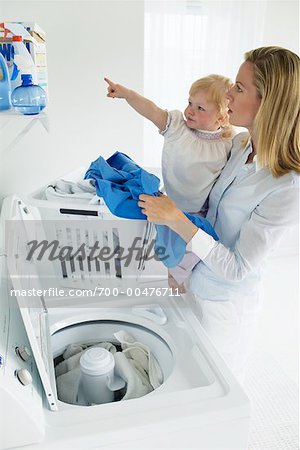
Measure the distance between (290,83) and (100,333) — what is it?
3.84 feet

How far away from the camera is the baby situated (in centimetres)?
165

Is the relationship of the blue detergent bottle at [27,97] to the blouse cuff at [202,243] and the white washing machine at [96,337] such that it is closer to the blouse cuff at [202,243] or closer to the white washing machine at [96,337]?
the white washing machine at [96,337]

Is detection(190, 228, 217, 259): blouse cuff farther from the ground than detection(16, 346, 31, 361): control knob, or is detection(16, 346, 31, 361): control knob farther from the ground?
detection(190, 228, 217, 259): blouse cuff

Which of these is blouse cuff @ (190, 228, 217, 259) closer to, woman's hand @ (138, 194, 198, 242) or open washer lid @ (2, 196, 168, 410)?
woman's hand @ (138, 194, 198, 242)

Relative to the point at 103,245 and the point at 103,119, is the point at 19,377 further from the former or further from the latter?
the point at 103,119

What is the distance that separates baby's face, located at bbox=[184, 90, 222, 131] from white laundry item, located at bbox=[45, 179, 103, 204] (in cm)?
49

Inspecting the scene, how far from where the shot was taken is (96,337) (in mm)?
1705

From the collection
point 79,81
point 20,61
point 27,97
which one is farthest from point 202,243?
point 79,81

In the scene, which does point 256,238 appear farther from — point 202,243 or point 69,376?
point 69,376

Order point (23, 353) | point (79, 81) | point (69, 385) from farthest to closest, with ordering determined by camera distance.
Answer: point (79, 81) → point (69, 385) → point (23, 353)

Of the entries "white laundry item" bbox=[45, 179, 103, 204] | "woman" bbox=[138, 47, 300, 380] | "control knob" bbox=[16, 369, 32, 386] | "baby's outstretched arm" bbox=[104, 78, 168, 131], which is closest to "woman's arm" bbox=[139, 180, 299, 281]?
"woman" bbox=[138, 47, 300, 380]

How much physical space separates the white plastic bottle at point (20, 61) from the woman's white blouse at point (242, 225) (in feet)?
2.55

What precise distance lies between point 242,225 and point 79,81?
4.27ft

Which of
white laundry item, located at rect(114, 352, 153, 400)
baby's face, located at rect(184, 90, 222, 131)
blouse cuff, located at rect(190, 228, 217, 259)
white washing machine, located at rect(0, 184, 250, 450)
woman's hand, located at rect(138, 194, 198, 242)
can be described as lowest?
white laundry item, located at rect(114, 352, 153, 400)
